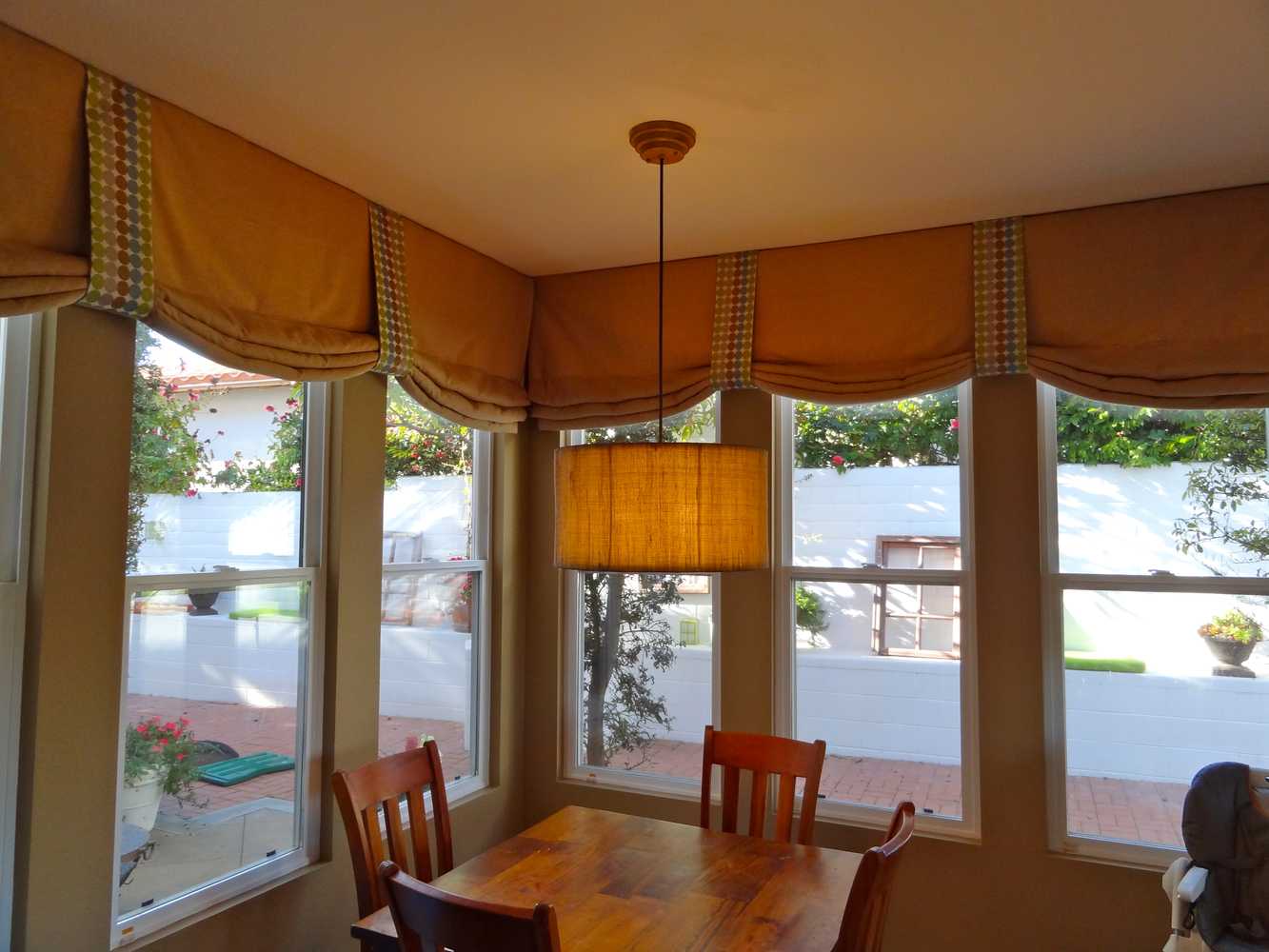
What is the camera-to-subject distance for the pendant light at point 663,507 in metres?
1.82

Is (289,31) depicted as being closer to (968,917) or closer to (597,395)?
(597,395)

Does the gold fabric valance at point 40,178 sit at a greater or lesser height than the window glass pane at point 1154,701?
greater

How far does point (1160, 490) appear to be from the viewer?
2.86 metres

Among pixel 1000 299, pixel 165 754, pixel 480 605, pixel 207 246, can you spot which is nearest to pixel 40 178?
pixel 207 246

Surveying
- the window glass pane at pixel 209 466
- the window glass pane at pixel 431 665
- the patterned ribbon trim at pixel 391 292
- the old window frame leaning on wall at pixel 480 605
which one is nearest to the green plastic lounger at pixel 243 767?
the window glass pane at pixel 431 665

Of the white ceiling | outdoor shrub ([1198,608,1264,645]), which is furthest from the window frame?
the white ceiling

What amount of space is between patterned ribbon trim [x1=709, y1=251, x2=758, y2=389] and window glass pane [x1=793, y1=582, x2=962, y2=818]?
0.82m

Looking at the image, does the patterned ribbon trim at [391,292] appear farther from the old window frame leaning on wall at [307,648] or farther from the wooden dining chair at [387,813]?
the wooden dining chair at [387,813]

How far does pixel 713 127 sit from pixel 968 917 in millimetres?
2550

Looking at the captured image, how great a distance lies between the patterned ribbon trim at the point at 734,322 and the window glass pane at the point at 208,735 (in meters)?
1.61

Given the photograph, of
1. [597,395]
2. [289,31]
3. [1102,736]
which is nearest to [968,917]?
[1102,736]

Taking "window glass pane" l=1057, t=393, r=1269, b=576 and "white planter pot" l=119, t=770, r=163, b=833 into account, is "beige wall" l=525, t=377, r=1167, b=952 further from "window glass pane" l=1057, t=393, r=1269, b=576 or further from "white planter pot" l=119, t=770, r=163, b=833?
"white planter pot" l=119, t=770, r=163, b=833

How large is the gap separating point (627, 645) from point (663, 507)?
1.91 m

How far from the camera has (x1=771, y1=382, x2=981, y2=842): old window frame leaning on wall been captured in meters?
3.03
